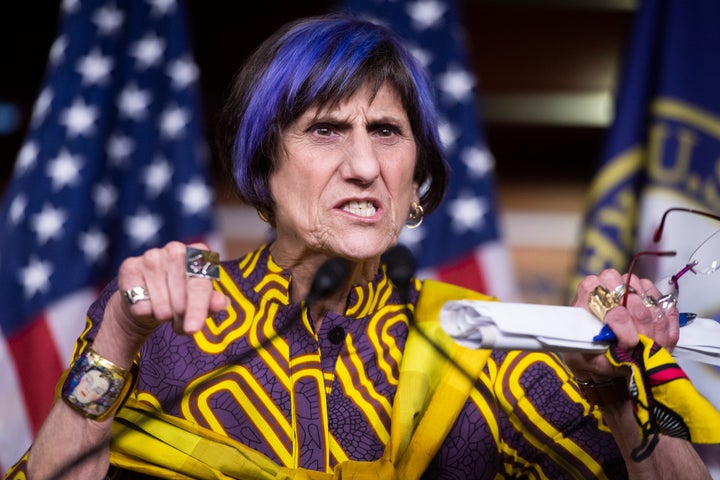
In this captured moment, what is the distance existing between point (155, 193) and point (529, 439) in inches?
67.7

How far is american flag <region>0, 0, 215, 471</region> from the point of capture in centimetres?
276

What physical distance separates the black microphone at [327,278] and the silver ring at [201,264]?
276 mm

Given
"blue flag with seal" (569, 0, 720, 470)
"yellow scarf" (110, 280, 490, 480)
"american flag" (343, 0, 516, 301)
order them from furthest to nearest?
"american flag" (343, 0, 516, 301) → "blue flag with seal" (569, 0, 720, 470) → "yellow scarf" (110, 280, 490, 480)

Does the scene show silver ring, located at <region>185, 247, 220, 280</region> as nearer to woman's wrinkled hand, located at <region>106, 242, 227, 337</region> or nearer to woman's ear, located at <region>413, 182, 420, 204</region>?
woman's wrinkled hand, located at <region>106, 242, 227, 337</region>

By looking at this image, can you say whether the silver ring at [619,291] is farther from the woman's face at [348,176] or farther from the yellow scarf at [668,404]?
the woman's face at [348,176]

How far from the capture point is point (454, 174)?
2.89 metres

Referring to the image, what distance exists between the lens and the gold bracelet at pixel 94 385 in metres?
1.32

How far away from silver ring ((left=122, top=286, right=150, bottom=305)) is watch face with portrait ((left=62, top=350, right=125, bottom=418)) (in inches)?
5.6

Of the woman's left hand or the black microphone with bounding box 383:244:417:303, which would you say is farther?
the black microphone with bounding box 383:244:417:303

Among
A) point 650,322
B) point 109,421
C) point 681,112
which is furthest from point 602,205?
point 109,421

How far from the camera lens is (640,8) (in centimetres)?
283

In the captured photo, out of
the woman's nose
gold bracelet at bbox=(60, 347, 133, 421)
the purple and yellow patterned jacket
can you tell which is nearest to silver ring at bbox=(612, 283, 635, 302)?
the purple and yellow patterned jacket

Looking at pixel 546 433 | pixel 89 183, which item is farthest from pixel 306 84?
pixel 89 183

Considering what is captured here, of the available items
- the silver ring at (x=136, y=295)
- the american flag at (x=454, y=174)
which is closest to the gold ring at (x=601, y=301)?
the silver ring at (x=136, y=295)
